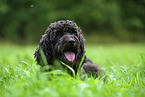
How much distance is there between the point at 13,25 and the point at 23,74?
21222 millimetres

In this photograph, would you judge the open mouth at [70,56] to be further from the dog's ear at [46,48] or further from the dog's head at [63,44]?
the dog's ear at [46,48]

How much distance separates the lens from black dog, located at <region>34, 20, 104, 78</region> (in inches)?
118

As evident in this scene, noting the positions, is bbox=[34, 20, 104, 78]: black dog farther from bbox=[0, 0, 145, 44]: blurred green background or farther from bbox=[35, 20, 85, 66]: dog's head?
bbox=[0, 0, 145, 44]: blurred green background

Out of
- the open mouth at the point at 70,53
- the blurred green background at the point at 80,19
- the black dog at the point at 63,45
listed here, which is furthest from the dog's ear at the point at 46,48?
the blurred green background at the point at 80,19

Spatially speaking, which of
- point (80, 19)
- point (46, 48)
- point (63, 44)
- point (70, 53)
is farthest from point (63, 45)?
point (80, 19)

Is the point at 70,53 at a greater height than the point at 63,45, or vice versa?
the point at 63,45

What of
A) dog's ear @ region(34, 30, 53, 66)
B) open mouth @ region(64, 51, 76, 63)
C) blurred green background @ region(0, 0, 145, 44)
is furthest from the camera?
blurred green background @ region(0, 0, 145, 44)

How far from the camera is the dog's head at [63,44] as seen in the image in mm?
3000

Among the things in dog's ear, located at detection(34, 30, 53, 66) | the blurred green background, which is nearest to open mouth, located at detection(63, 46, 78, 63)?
dog's ear, located at detection(34, 30, 53, 66)

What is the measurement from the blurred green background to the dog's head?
1746cm

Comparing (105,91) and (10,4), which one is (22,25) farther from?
(105,91)

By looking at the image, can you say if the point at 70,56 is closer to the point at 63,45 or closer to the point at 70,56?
the point at 70,56

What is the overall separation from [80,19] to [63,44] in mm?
19259

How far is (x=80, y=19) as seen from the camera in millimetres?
21859
